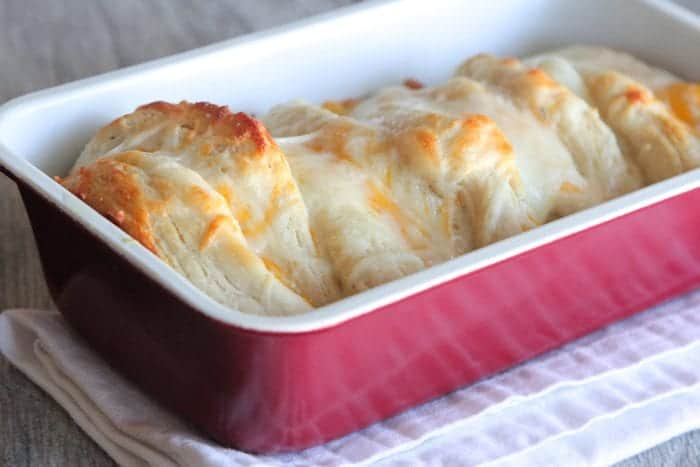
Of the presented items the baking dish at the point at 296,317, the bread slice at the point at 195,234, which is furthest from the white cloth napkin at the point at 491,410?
the bread slice at the point at 195,234

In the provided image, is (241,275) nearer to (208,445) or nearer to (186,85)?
(208,445)

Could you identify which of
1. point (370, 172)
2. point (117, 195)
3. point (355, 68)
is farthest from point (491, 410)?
point (355, 68)

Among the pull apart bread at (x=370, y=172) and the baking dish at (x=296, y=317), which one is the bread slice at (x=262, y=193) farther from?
the baking dish at (x=296, y=317)

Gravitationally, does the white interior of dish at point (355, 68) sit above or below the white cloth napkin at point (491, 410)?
above

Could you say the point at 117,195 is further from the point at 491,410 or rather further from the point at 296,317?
the point at 491,410

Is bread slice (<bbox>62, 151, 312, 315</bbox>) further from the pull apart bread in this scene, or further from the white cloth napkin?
the white cloth napkin
